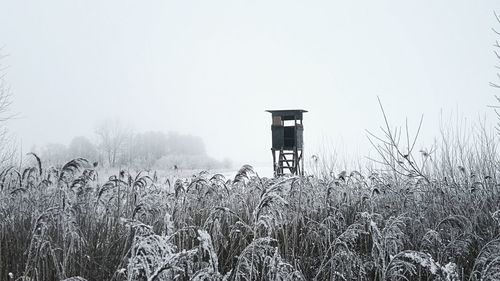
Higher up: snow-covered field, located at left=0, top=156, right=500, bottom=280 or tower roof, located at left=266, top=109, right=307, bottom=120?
tower roof, located at left=266, top=109, right=307, bottom=120

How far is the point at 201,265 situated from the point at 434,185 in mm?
4667

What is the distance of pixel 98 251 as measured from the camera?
4.39 m

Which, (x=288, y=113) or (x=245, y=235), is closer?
(x=245, y=235)

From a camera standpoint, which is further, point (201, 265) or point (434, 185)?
point (434, 185)

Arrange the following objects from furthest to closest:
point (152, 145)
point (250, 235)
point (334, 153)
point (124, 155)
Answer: point (152, 145), point (124, 155), point (334, 153), point (250, 235)

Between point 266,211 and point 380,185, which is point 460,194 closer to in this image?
point 380,185

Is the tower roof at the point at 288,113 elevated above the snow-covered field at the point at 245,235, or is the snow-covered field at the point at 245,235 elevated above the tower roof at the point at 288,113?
the tower roof at the point at 288,113

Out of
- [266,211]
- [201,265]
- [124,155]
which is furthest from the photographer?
[124,155]

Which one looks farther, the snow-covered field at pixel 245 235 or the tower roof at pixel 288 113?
the tower roof at pixel 288 113

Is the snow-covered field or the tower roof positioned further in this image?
the tower roof

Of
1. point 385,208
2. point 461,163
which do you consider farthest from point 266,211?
point 461,163

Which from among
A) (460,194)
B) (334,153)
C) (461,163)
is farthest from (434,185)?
(334,153)

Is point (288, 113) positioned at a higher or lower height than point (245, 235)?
higher

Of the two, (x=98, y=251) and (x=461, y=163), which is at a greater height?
(x=461, y=163)
